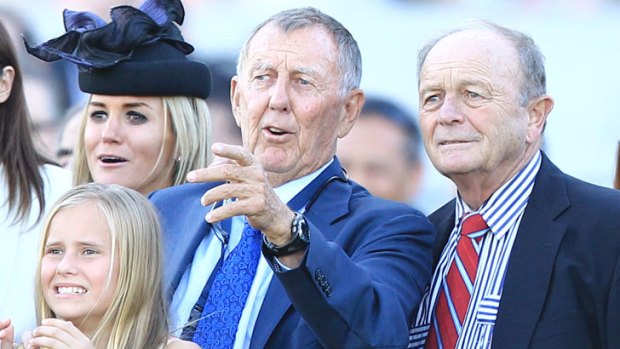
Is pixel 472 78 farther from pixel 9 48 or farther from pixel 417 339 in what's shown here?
pixel 9 48

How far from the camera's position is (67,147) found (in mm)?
6051

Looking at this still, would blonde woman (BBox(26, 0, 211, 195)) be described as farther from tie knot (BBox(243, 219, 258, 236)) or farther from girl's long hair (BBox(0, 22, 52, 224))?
tie knot (BBox(243, 219, 258, 236))

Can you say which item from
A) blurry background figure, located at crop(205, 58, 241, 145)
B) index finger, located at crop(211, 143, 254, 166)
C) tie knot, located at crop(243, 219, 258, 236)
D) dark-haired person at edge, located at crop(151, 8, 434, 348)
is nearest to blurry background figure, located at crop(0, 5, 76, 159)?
blurry background figure, located at crop(205, 58, 241, 145)

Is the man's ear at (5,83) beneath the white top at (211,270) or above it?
above

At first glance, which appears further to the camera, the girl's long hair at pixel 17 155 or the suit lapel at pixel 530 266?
the girl's long hair at pixel 17 155

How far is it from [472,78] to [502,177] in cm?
28

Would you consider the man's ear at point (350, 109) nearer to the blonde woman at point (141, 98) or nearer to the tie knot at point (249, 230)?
the tie knot at point (249, 230)

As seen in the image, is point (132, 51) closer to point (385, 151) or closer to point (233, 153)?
point (233, 153)

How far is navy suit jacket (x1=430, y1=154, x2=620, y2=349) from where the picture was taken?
3535 mm

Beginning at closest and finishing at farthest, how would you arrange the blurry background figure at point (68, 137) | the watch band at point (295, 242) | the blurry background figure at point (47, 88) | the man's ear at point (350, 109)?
the watch band at point (295, 242)
the man's ear at point (350, 109)
the blurry background figure at point (68, 137)
the blurry background figure at point (47, 88)

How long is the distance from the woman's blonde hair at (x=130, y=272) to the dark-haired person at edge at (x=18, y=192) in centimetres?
71

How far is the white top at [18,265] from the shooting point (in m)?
4.49

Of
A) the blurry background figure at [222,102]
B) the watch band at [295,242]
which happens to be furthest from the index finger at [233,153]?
the blurry background figure at [222,102]

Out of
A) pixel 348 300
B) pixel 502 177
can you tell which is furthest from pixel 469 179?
pixel 348 300
